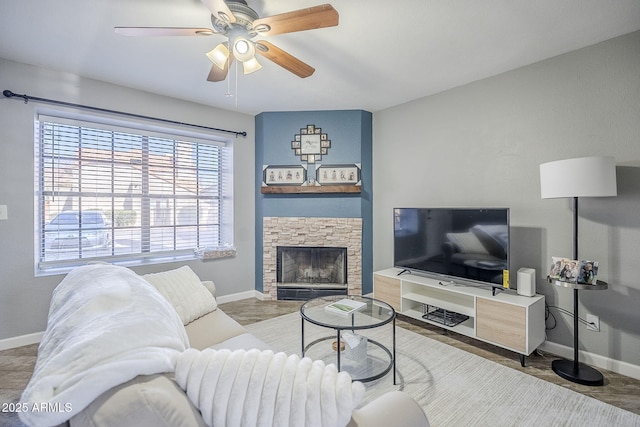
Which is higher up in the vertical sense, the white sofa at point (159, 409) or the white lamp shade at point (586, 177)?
the white lamp shade at point (586, 177)

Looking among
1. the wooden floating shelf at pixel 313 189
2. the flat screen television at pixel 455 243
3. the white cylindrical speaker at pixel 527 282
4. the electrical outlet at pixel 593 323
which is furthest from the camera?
the wooden floating shelf at pixel 313 189

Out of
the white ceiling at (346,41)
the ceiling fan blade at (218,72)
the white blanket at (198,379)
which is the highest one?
the white ceiling at (346,41)

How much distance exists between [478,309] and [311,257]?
2.15 m

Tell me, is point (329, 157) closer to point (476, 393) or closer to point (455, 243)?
point (455, 243)

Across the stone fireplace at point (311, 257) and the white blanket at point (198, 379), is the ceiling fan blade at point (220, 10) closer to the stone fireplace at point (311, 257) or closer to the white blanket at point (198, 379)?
the white blanket at point (198, 379)

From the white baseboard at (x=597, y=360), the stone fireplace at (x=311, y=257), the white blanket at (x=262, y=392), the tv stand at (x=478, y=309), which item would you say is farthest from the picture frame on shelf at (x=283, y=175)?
the white blanket at (x=262, y=392)

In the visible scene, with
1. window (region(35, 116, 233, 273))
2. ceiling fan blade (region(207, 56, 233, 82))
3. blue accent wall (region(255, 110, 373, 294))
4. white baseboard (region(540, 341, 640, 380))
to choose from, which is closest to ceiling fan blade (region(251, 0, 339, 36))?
ceiling fan blade (region(207, 56, 233, 82))

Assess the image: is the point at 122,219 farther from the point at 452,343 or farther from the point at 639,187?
the point at 639,187

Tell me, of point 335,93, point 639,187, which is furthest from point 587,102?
point 335,93

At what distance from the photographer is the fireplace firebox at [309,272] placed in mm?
3873

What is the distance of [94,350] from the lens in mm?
772

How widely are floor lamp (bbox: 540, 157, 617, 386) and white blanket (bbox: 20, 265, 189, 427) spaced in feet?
8.29

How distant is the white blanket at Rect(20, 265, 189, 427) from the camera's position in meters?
0.69

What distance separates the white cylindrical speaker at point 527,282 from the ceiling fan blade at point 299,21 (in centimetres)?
239
